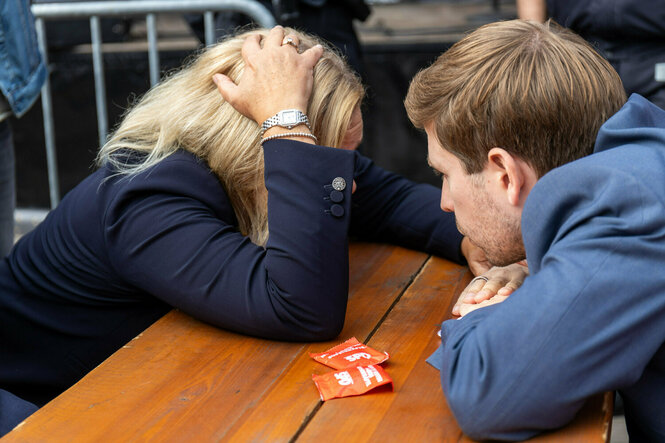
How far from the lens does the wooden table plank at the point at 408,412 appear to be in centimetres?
125

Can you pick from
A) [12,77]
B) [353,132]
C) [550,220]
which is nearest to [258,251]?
[353,132]

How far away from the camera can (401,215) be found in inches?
91.3

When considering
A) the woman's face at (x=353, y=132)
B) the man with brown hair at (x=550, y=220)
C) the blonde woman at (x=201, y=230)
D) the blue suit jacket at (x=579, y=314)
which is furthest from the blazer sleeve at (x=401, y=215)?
the blue suit jacket at (x=579, y=314)

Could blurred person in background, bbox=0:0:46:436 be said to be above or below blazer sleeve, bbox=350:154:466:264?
above

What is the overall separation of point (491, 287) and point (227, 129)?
0.75 meters

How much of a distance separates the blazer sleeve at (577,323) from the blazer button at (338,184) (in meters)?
0.57

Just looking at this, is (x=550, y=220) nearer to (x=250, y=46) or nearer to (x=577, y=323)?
(x=577, y=323)

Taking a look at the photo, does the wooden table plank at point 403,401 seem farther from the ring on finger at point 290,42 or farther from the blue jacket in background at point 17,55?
the blue jacket in background at point 17,55

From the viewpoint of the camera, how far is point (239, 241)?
68.2 inches

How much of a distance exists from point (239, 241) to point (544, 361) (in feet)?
2.59

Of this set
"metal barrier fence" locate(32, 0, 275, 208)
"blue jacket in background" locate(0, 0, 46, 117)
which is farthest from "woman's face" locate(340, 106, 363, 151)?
"blue jacket in background" locate(0, 0, 46, 117)

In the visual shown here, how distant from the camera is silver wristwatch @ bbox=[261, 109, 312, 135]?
5.73 ft

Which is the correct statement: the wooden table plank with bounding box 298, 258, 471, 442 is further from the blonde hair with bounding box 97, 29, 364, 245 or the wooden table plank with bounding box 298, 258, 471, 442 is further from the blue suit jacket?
the blonde hair with bounding box 97, 29, 364, 245

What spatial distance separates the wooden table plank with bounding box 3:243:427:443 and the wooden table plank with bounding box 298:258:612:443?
63mm
